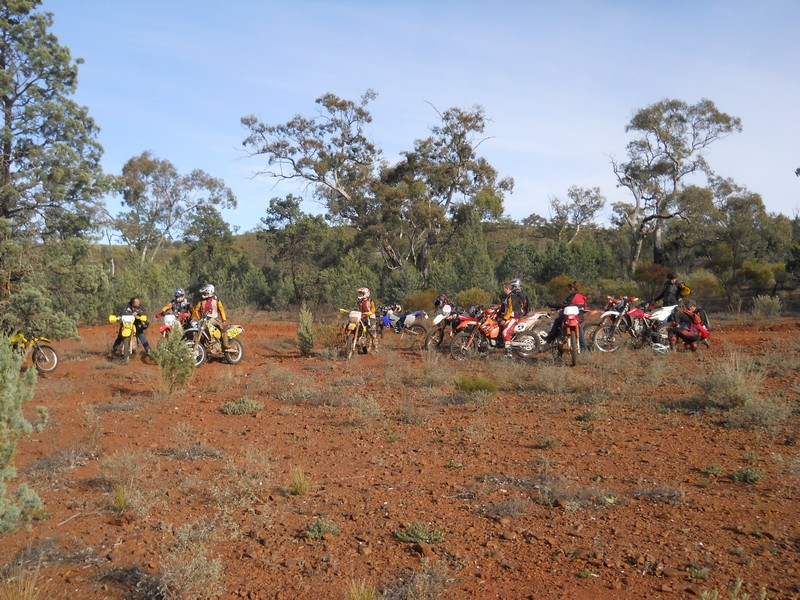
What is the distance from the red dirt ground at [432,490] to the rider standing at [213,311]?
3238 millimetres

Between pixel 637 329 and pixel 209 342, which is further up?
pixel 637 329

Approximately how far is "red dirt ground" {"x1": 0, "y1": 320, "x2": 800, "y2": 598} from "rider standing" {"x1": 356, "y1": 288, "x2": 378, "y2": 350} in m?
4.41

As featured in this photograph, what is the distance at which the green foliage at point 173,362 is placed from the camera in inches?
395

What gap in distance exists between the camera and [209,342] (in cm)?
1356

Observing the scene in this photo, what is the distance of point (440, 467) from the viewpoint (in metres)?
6.33

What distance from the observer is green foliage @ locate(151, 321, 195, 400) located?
1002 cm

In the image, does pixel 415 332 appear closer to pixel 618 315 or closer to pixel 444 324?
pixel 444 324

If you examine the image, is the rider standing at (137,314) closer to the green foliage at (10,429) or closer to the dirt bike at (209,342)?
the dirt bike at (209,342)

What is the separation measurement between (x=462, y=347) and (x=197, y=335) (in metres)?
5.48

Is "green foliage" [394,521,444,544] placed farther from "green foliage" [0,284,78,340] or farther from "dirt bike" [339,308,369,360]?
"green foliage" [0,284,78,340]

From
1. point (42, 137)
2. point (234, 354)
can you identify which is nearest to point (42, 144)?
point (42, 137)

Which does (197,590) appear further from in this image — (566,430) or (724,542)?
(566,430)

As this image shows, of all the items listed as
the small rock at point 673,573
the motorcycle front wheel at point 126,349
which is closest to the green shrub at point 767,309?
the motorcycle front wheel at point 126,349

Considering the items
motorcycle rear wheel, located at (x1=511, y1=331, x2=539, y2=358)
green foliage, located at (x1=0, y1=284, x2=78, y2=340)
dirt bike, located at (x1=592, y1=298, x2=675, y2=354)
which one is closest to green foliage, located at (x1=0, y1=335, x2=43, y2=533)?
green foliage, located at (x1=0, y1=284, x2=78, y2=340)
